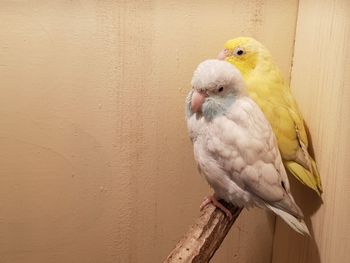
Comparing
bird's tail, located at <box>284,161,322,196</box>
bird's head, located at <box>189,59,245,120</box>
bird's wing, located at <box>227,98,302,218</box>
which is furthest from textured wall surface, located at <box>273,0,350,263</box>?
bird's head, located at <box>189,59,245,120</box>

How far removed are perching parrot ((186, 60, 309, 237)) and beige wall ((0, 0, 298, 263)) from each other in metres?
0.24

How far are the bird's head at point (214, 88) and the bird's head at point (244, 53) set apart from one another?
132mm

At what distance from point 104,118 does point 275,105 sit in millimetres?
487

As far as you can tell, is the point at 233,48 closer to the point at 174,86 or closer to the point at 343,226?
the point at 174,86

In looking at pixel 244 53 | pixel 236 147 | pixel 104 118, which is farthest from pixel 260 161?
pixel 104 118

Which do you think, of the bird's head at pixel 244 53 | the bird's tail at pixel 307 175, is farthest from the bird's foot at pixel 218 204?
the bird's head at pixel 244 53

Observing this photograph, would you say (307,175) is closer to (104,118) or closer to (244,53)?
(244,53)

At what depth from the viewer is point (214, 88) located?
104cm

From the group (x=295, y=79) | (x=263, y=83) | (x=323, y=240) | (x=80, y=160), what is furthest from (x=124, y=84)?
(x=323, y=240)

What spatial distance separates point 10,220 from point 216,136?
71 centimetres

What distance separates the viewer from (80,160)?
132 cm

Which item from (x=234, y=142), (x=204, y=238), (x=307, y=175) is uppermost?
(x=234, y=142)

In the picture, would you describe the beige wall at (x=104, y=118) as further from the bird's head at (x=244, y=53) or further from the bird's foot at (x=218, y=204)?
the bird's foot at (x=218, y=204)

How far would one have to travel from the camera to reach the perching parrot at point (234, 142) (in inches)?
40.9
